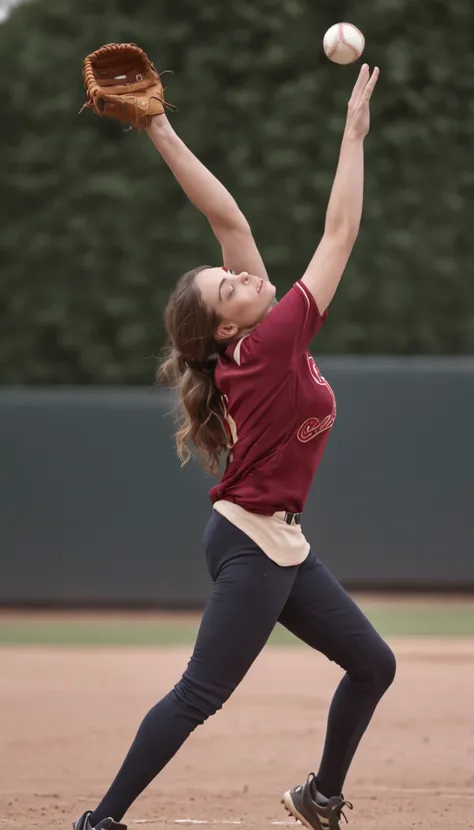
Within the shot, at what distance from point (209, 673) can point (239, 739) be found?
1712 mm

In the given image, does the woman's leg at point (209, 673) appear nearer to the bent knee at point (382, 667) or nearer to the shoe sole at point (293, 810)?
the bent knee at point (382, 667)

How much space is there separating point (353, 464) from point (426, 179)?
2.10m

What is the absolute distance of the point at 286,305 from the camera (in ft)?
9.30

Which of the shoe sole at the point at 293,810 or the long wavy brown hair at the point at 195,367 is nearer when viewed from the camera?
the long wavy brown hair at the point at 195,367

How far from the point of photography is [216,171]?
7.82 m

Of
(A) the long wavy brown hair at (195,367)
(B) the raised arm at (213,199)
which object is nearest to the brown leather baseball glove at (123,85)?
(B) the raised arm at (213,199)

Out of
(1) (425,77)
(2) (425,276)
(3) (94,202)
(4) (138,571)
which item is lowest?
(4) (138,571)

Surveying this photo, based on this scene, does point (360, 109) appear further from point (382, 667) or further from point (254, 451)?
point (382, 667)

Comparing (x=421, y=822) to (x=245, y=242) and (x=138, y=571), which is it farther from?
(x=138, y=571)

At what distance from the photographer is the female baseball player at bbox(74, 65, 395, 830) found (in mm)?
2855

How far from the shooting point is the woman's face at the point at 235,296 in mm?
2916

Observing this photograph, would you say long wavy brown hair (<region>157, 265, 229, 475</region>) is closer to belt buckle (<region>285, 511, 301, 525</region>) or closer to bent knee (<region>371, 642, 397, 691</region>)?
belt buckle (<region>285, 511, 301, 525</region>)

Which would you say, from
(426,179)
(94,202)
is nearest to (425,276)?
(426,179)

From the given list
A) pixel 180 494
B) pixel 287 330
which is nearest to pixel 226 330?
pixel 287 330
